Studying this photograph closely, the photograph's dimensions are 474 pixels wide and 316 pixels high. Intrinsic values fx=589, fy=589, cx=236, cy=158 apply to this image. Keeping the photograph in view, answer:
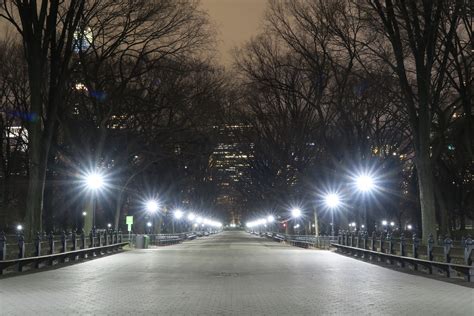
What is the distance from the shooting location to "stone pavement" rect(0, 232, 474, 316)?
39.0 feet

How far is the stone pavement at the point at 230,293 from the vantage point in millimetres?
11876

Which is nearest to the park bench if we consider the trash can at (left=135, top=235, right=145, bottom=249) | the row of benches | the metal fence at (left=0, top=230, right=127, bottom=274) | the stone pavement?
the metal fence at (left=0, top=230, right=127, bottom=274)

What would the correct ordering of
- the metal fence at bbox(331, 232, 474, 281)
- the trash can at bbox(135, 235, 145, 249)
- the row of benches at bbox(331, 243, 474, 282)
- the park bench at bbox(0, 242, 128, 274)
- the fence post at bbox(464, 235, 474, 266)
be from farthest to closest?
the trash can at bbox(135, 235, 145, 249)
the park bench at bbox(0, 242, 128, 274)
the metal fence at bbox(331, 232, 474, 281)
the row of benches at bbox(331, 243, 474, 282)
the fence post at bbox(464, 235, 474, 266)

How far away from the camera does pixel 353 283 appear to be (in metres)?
17.4

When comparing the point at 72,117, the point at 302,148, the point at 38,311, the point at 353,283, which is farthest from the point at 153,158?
the point at 38,311

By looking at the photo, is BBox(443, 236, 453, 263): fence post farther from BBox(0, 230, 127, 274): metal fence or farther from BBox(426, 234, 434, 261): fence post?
BBox(0, 230, 127, 274): metal fence

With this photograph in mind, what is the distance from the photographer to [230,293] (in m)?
14.8

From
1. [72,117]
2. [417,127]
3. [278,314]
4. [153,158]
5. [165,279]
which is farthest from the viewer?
[153,158]

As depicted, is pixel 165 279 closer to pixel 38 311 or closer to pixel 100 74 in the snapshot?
pixel 38 311

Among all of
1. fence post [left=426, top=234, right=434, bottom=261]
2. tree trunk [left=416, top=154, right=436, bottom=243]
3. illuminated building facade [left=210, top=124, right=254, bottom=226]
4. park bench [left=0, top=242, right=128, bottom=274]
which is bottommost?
park bench [left=0, top=242, right=128, bottom=274]

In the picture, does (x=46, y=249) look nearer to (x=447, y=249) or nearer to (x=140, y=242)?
(x=447, y=249)

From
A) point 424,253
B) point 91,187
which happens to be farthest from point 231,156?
point 424,253

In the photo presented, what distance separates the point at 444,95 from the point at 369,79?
8.62 m

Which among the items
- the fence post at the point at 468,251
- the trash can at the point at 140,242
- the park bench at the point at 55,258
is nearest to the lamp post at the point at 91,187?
the park bench at the point at 55,258
